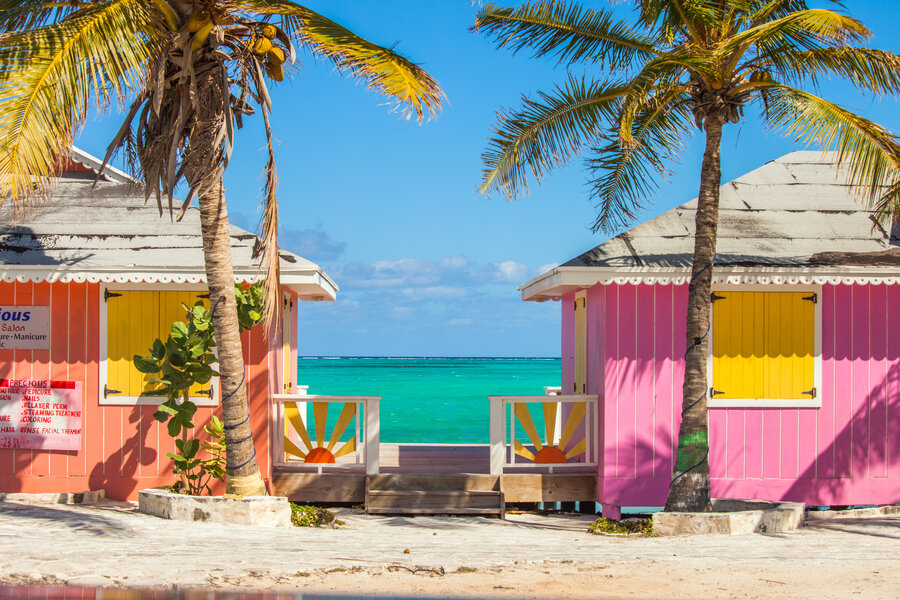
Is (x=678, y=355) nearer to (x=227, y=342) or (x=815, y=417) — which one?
(x=815, y=417)

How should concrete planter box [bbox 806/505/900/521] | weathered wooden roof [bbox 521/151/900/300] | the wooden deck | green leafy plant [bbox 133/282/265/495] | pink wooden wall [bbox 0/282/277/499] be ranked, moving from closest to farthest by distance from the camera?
green leafy plant [bbox 133/282/265/495], weathered wooden roof [bbox 521/151/900/300], concrete planter box [bbox 806/505/900/521], pink wooden wall [bbox 0/282/277/499], the wooden deck

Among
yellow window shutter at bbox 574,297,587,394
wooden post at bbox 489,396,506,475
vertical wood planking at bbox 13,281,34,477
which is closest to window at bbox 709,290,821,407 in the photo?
yellow window shutter at bbox 574,297,587,394

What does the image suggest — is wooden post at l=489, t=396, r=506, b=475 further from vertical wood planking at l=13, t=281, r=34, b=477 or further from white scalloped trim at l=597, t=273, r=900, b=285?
vertical wood planking at l=13, t=281, r=34, b=477

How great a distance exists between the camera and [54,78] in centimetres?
696

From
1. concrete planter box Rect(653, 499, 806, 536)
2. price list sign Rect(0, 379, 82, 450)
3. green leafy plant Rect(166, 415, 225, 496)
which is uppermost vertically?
price list sign Rect(0, 379, 82, 450)

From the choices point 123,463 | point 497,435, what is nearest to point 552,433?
point 497,435

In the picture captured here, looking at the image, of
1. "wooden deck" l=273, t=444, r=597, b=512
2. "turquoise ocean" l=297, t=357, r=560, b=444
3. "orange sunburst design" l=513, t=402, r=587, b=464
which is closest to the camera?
"wooden deck" l=273, t=444, r=597, b=512

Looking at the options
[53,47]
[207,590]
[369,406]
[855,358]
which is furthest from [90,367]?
[855,358]

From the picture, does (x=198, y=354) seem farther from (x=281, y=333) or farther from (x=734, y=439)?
(x=734, y=439)

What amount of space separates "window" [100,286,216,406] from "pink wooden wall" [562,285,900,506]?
197 inches

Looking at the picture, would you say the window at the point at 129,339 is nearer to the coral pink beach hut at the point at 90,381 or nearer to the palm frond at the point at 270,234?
the coral pink beach hut at the point at 90,381

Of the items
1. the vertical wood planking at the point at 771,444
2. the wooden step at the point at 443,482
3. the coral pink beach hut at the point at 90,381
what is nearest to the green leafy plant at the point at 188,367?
the coral pink beach hut at the point at 90,381

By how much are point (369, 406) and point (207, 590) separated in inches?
181

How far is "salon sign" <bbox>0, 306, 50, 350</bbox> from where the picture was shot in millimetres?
10461
